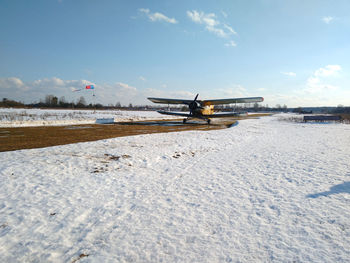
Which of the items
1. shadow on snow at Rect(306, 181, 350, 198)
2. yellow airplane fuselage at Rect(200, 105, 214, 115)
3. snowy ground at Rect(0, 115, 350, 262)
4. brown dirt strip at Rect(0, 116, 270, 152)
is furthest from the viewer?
yellow airplane fuselage at Rect(200, 105, 214, 115)

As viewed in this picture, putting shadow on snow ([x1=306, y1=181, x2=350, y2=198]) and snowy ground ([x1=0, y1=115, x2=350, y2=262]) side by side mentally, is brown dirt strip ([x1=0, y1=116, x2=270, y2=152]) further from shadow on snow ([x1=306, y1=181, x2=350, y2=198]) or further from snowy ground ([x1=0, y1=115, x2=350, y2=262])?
shadow on snow ([x1=306, y1=181, x2=350, y2=198])

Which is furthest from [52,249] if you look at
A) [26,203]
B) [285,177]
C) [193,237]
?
[285,177]

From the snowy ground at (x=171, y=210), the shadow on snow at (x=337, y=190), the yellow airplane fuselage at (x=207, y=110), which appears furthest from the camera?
the yellow airplane fuselage at (x=207, y=110)

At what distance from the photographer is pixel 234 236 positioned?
298cm

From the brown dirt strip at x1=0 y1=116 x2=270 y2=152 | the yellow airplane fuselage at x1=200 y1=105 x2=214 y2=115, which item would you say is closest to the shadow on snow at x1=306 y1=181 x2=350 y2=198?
the brown dirt strip at x1=0 y1=116 x2=270 y2=152

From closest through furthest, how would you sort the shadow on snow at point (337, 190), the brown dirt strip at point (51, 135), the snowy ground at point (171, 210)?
1. the snowy ground at point (171, 210)
2. the shadow on snow at point (337, 190)
3. the brown dirt strip at point (51, 135)

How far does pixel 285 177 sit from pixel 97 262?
5.66 metres

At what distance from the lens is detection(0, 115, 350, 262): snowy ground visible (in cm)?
268

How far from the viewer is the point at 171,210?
379 centimetres

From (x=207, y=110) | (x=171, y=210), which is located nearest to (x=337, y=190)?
(x=171, y=210)

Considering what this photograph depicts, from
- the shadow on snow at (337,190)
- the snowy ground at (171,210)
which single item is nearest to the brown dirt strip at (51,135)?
the snowy ground at (171,210)

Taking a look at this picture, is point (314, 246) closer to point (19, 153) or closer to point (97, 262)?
point (97, 262)

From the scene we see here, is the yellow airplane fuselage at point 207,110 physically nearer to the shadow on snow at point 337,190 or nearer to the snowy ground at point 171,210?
the snowy ground at point 171,210

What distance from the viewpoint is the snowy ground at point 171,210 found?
2.68m
